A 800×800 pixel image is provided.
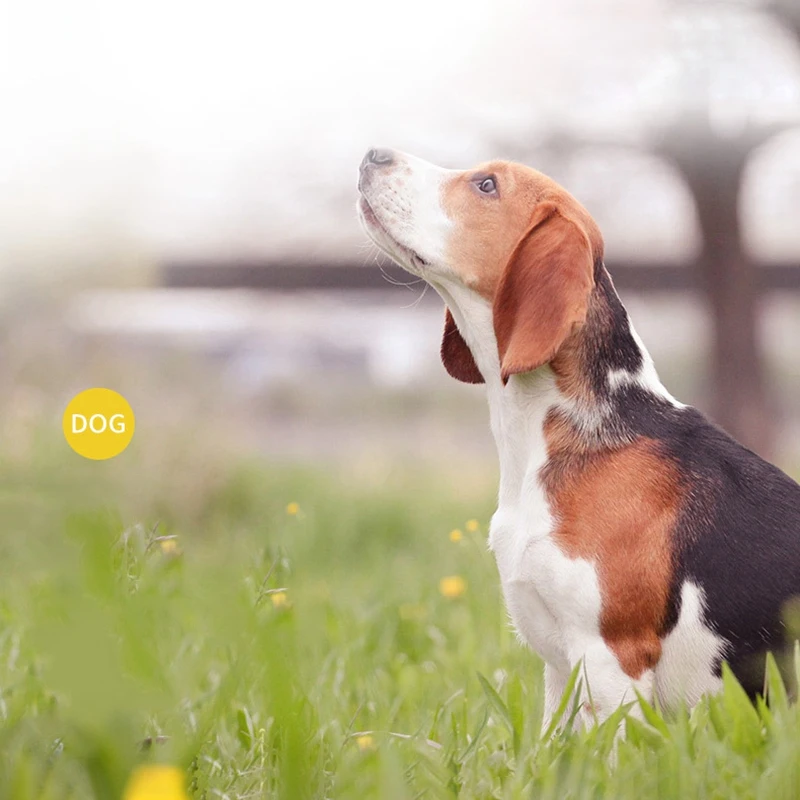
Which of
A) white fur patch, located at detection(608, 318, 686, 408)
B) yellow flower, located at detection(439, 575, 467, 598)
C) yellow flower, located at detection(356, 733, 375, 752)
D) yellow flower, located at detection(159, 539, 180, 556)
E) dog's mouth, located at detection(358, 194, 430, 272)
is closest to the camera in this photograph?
yellow flower, located at detection(356, 733, 375, 752)

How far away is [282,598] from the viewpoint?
1.95 meters

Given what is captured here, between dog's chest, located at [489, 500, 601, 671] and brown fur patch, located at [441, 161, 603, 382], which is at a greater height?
brown fur patch, located at [441, 161, 603, 382]

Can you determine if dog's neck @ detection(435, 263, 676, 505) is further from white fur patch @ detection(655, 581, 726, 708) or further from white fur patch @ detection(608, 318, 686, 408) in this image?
white fur patch @ detection(655, 581, 726, 708)

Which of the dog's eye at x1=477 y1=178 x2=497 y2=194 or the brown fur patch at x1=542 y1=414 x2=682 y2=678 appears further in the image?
the dog's eye at x1=477 y1=178 x2=497 y2=194

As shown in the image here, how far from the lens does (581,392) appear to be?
105 inches

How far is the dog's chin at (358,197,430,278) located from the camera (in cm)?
283

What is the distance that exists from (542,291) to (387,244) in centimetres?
47

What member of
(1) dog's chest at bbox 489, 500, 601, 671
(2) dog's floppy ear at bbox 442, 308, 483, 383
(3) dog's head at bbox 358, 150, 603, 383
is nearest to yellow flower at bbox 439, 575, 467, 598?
(2) dog's floppy ear at bbox 442, 308, 483, 383

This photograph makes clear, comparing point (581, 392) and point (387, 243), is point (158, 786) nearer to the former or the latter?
point (581, 392)

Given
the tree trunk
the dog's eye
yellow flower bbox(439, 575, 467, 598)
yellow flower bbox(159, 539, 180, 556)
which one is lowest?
the tree trunk

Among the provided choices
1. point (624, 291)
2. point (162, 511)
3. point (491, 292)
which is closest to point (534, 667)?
point (491, 292)

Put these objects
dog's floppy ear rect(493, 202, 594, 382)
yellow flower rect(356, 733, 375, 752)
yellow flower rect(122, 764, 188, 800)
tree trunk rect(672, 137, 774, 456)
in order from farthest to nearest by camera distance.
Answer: tree trunk rect(672, 137, 774, 456) < dog's floppy ear rect(493, 202, 594, 382) < yellow flower rect(356, 733, 375, 752) < yellow flower rect(122, 764, 188, 800)

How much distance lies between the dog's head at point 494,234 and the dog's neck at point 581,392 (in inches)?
3.4

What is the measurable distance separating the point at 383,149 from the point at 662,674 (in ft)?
5.16
